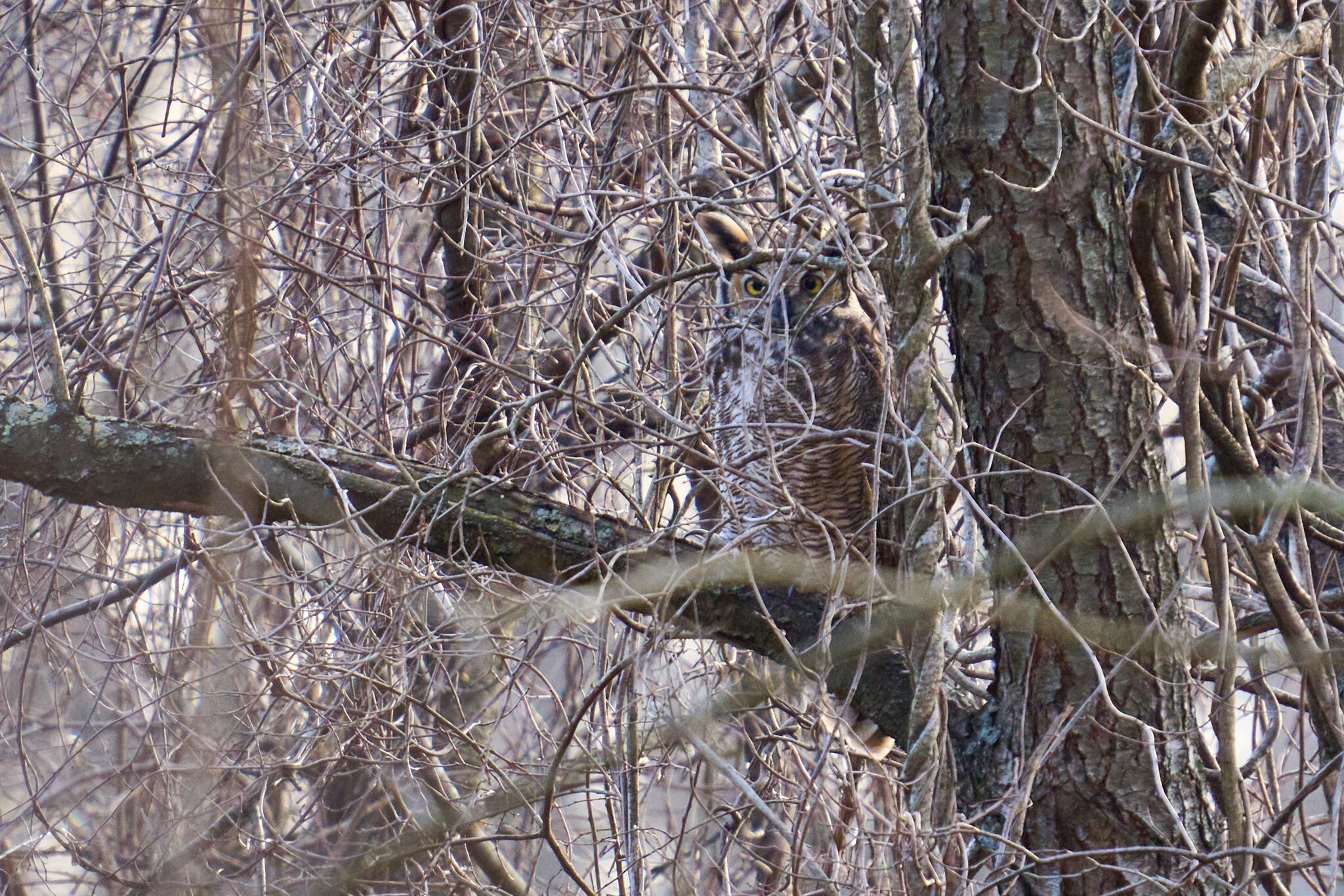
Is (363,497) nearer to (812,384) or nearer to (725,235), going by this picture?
(812,384)

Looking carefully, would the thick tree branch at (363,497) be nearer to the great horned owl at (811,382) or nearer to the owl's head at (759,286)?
the great horned owl at (811,382)

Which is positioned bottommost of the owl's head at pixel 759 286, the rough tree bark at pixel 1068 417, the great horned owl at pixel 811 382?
the rough tree bark at pixel 1068 417

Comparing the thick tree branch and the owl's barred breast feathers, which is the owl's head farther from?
the thick tree branch

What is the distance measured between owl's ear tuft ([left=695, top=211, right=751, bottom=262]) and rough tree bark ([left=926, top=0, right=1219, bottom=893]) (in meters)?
1.15

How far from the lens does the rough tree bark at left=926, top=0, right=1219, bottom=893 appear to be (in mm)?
1788

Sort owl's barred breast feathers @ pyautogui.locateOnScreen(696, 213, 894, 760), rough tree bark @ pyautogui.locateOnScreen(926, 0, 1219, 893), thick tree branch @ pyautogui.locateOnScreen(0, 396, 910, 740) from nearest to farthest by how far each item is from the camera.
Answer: rough tree bark @ pyautogui.locateOnScreen(926, 0, 1219, 893), thick tree branch @ pyautogui.locateOnScreen(0, 396, 910, 740), owl's barred breast feathers @ pyautogui.locateOnScreen(696, 213, 894, 760)

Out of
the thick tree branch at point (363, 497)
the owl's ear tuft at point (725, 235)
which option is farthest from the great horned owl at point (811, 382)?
the thick tree branch at point (363, 497)

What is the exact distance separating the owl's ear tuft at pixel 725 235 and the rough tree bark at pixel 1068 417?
1146 millimetres

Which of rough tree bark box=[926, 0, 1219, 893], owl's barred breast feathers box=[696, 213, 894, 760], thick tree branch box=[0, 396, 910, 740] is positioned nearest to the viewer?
rough tree bark box=[926, 0, 1219, 893]

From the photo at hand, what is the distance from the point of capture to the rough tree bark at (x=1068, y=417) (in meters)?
1.79

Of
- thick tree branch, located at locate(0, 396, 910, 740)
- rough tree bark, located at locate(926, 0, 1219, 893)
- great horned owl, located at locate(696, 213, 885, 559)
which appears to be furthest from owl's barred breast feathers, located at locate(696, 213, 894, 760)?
rough tree bark, located at locate(926, 0, 1219, 893)

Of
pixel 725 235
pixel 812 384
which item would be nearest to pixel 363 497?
pixel 812 384

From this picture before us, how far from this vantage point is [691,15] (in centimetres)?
265

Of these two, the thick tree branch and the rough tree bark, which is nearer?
the rough tree bark
